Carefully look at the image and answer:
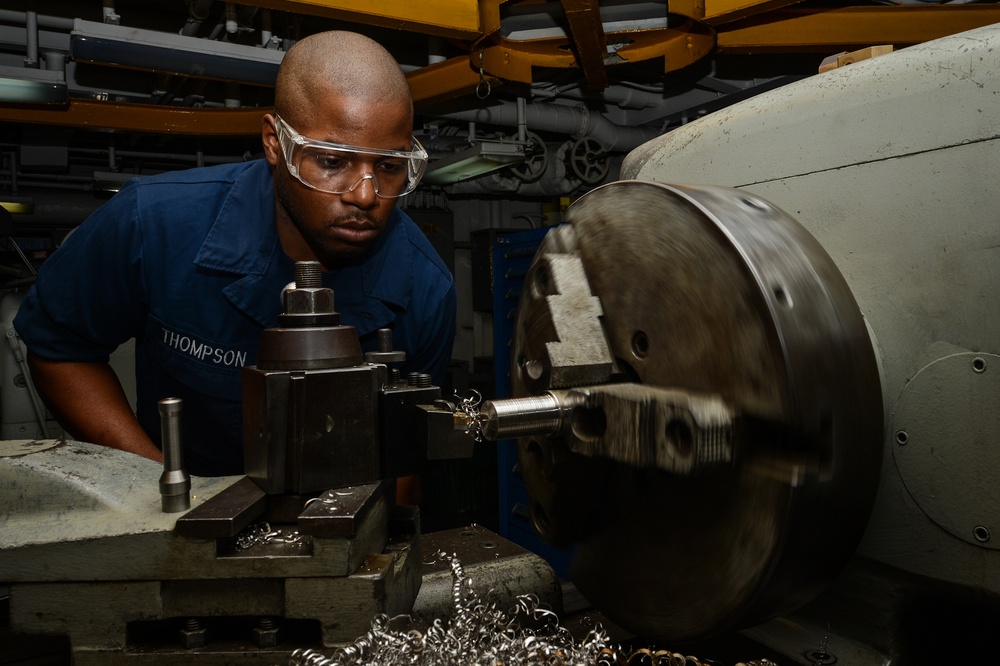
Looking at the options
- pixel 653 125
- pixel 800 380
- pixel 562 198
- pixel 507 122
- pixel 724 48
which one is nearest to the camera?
pixel 800 380

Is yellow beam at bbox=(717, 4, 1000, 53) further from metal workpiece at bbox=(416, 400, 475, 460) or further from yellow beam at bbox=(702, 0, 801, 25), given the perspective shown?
metal workpiece at bbox=(416, 400, 475, 460)

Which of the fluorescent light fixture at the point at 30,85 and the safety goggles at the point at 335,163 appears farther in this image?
the fluorescent light fixture at the point at 30,85

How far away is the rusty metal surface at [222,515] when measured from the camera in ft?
2.10

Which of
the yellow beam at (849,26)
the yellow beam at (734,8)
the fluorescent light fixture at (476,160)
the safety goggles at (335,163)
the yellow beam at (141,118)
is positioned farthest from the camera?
the fluorescent light fixture at (476,160)

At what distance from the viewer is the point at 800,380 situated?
49 cm

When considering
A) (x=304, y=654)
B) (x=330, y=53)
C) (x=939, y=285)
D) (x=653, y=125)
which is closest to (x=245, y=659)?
(x=304, y=654)

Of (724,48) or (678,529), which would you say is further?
(724,48)

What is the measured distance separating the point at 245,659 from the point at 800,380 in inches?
22.0

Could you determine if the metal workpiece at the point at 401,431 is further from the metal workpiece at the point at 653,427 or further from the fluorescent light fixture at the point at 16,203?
the fluorescent light fixture at the point at 16,203

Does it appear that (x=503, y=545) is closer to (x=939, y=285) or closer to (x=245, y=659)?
(x=245, y=659)

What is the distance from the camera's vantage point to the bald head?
1330mm

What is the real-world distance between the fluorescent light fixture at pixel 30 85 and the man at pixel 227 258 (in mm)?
1538

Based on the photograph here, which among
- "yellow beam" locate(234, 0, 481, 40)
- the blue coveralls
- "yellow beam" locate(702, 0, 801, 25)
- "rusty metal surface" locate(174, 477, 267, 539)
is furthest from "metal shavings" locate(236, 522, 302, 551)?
"yellow beam" locate(702, 0, 801, 25)

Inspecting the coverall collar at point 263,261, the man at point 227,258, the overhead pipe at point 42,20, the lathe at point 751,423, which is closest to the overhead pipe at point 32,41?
the overhead pipe at point 42,20
